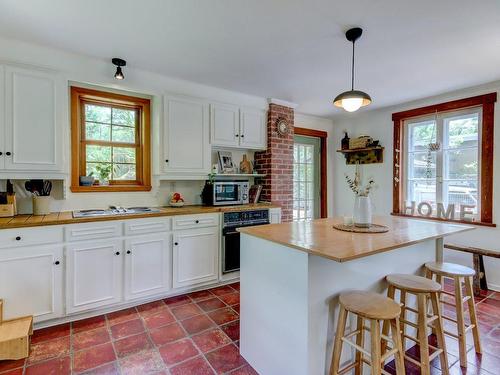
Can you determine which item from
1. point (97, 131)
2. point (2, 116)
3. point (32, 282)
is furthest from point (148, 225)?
point (2, 116)

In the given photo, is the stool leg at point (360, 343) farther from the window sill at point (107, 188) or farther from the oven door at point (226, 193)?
the window sill at point (107, 188)

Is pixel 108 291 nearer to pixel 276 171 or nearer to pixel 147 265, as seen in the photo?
pixel 147 265

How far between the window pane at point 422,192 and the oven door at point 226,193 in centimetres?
250

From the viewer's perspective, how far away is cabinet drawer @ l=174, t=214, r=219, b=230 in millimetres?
2898

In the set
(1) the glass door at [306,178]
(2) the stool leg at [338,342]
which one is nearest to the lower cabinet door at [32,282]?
(2) the stool leg at [338,342]

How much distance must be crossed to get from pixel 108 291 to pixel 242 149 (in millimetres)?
2362

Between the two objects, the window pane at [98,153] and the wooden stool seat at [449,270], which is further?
the window pane at [98,153]

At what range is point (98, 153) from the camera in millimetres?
3014

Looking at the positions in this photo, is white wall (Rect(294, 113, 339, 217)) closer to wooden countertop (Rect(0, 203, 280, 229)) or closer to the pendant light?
wooden countertop (Rect(0, 203, 280, 229))

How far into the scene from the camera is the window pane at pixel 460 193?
333cm

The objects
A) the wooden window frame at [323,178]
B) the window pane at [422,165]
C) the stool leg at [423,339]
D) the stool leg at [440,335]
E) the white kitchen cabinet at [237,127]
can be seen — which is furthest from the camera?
the wooden window frame at [323,178]

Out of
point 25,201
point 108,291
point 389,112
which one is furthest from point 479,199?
point 25,201

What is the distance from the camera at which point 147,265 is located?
2.71 m

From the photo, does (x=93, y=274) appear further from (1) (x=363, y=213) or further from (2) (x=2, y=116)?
(1) (x=363, y=213)
